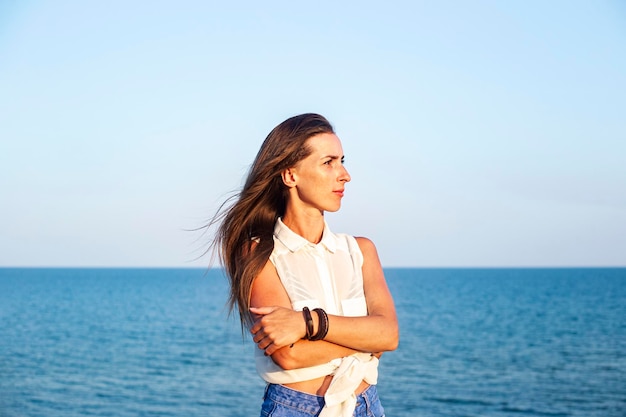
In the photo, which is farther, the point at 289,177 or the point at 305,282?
the point at 289,177

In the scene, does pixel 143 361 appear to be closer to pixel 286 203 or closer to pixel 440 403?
pixel 440 403

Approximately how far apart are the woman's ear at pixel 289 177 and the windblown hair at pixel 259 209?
19 mm

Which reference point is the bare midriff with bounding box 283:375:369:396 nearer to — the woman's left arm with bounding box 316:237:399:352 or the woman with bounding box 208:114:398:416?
the woman with bounding box 208:114:398:416

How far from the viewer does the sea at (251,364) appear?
27703 millimetres

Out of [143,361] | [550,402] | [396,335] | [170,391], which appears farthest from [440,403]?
[396,335]

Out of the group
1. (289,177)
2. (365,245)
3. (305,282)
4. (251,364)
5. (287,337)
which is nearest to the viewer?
(287,337)

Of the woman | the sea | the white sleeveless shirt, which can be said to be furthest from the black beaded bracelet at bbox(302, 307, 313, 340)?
the sea

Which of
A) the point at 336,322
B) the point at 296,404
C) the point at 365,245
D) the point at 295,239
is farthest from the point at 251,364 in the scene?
the point at 336,322

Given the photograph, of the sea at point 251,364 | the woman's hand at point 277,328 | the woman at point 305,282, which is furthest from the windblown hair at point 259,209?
the sea at point 251,364

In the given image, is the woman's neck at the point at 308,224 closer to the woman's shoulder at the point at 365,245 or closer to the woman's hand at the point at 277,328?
the woman's shoulder at the point at 365,245

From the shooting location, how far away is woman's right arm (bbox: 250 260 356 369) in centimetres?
283

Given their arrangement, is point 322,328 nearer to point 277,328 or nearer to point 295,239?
point 277,328

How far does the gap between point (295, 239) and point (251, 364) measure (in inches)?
1414

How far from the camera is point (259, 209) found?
133 inches
